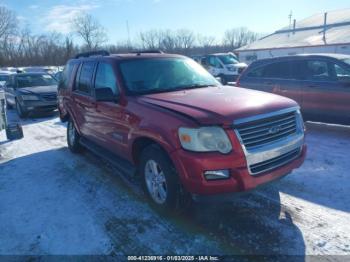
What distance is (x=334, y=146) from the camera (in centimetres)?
586

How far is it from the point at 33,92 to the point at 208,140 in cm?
1004

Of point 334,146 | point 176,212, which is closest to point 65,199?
point 176,212

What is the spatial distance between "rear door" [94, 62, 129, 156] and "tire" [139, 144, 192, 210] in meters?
0.54

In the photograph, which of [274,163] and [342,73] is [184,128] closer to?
[274,163]

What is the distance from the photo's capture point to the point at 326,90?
6.66m

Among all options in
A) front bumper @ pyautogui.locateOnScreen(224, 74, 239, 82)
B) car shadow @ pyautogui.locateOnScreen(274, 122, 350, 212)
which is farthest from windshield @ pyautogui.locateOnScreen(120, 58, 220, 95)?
front bumper @ pyautogui.locateOnScreen(224, 74, 239, 82)

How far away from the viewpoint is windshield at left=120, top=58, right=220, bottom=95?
413cm

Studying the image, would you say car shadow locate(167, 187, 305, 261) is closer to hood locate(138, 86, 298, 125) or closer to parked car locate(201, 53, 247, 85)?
hood locate(138, 86, 298, 125)

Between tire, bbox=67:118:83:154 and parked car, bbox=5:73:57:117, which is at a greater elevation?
parked car, bbox=5:73:57:117

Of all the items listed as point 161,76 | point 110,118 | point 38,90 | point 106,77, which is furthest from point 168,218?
point 38,90

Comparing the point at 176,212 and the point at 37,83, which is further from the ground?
the point at 37,83

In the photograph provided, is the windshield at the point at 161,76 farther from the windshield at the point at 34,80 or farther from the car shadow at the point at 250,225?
the windshield at the point at 34,80

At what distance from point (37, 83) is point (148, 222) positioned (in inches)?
428

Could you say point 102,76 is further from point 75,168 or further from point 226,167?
point 226,167
